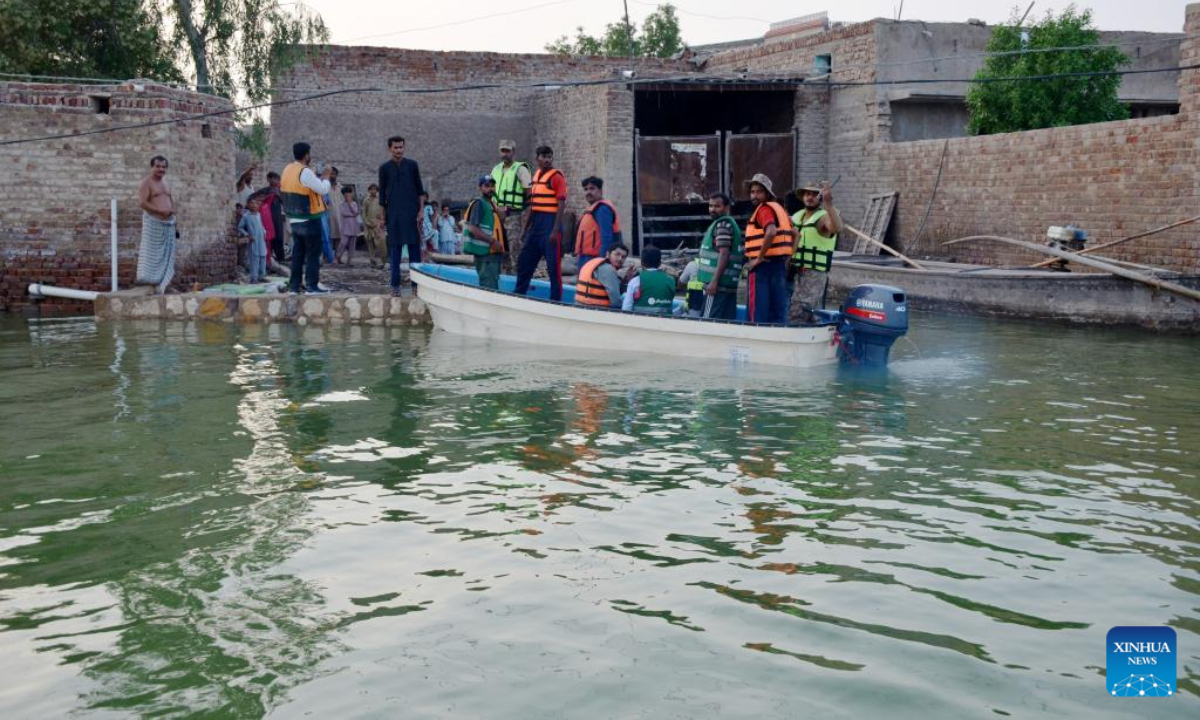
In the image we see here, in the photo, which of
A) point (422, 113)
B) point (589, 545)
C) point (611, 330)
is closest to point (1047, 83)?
point (422, 113)

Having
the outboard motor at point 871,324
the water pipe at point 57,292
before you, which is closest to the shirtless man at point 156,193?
the water pipe at point 57,292

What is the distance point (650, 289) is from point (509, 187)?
1870 mm

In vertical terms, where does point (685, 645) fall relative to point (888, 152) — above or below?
below

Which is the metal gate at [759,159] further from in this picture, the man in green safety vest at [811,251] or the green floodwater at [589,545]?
the green floodwater at [589,545]

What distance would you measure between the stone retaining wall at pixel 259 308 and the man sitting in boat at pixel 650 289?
11.5ft

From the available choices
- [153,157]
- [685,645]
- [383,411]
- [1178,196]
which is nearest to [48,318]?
[153,157]

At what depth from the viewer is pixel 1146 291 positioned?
46.6 feet

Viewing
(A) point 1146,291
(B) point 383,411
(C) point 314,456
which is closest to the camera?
(C) point 314,456

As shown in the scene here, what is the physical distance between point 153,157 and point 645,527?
36.5 ft

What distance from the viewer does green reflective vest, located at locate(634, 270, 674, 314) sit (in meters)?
11.7

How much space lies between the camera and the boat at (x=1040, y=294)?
46.2ft

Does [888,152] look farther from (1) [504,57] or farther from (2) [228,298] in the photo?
(2) [228,298]

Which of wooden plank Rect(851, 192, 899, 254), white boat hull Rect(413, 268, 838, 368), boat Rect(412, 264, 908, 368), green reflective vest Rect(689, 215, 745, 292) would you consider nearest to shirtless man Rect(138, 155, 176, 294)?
white boat hull Rect(413, 268, 838, 368)

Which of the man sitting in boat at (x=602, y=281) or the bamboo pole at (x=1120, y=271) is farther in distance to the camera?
the bamboo pole at (x=1120, y=271)
